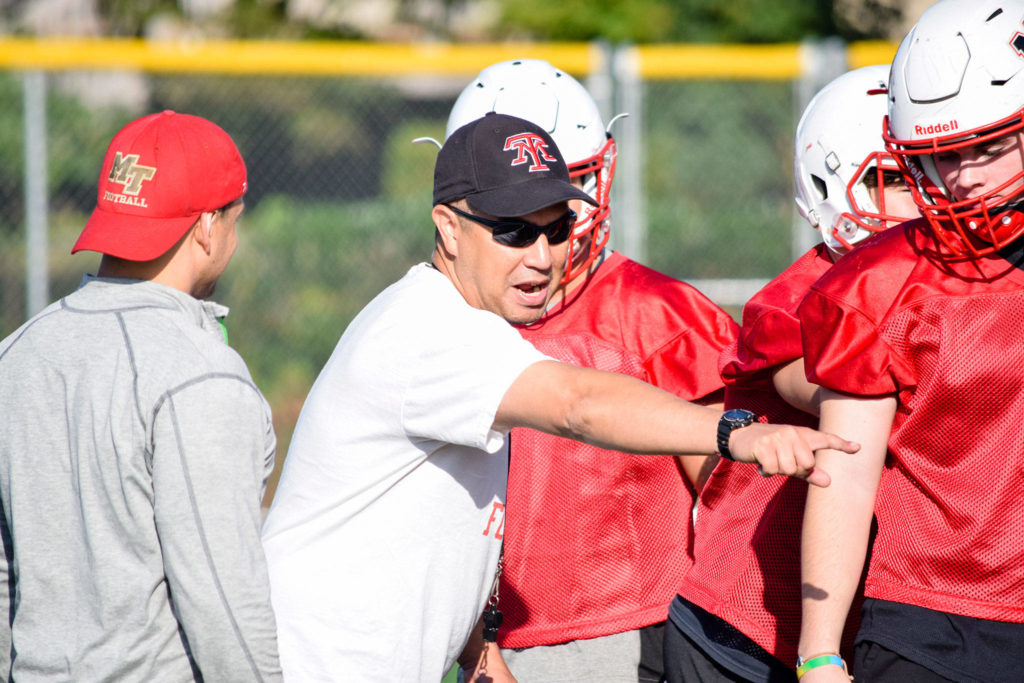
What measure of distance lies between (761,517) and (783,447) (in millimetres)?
856

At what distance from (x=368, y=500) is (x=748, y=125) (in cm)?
897

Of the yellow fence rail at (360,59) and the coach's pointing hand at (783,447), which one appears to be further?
the yellow fence rail at (360,59)

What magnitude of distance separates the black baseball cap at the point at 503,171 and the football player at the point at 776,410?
0.55 meters

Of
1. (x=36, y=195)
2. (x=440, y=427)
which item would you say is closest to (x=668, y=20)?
(x=36, y=195)

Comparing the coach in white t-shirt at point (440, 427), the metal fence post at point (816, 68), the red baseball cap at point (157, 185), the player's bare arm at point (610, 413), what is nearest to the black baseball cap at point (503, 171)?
the coach in white t-shirt at point (440, 427)

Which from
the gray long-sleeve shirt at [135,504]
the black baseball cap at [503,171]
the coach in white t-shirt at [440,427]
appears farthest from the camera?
the black baseball cap at [503,171]

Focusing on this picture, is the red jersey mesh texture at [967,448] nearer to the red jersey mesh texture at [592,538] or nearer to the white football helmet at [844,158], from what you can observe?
the white football helmet at [844,158]

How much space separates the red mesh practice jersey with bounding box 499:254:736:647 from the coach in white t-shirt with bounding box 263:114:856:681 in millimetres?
462

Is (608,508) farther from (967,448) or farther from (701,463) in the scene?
(967,448)

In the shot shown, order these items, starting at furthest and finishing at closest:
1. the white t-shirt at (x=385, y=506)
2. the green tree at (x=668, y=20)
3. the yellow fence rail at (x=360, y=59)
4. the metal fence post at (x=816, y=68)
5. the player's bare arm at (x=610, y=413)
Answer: the green tree at (x=668, y=20) < the metal fence post at (x=816, y=68) < the yellow fence rail at (x=360, y=59) < the white t-shirt at (x=385, y=506) < the player's bare arm at (x=610, y=413)

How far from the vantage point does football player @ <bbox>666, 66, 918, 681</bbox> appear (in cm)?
254

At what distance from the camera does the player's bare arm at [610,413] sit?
198 cm

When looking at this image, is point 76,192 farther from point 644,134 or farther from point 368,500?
point 368,500

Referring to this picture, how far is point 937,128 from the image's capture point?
7.38 feet
